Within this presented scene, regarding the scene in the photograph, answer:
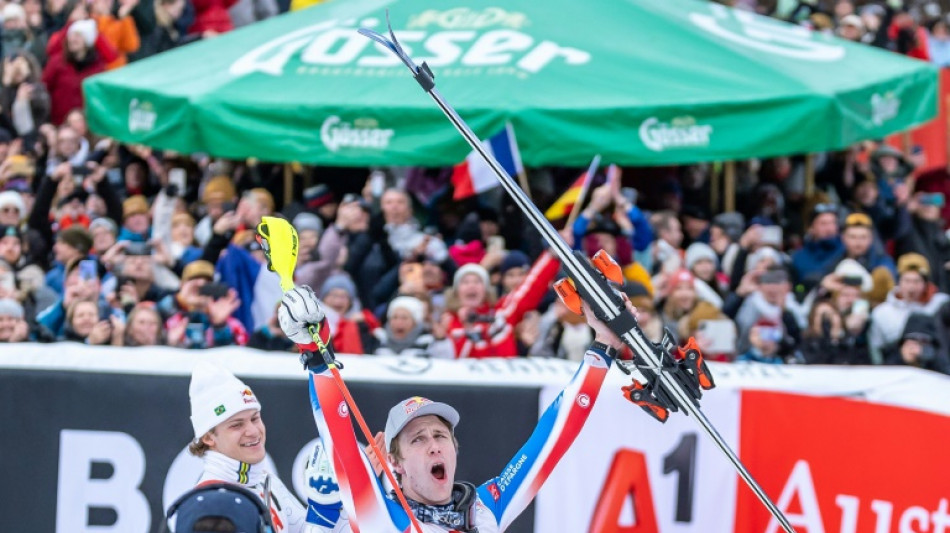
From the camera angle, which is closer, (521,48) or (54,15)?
(521,48)

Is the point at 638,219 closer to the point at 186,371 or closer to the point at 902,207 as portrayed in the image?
the point at 902,207

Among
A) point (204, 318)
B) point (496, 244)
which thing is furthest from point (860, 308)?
point (204, 318)

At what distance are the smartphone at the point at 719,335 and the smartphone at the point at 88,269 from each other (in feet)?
11.9

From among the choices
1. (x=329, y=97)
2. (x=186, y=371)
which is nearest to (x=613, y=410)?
(x=186, y=371)

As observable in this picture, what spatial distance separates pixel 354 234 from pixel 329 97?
3.98ft

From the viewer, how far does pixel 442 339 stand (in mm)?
10531

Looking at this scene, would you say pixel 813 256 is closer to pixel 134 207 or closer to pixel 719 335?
pixel 719 335

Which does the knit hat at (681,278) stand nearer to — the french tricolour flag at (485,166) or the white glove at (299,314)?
the french tricolour flag at (485,166)

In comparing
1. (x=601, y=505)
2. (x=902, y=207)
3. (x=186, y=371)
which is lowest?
(x=902, y=207)

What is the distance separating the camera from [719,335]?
10906mm

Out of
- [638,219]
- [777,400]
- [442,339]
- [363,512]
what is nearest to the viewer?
[363,512]

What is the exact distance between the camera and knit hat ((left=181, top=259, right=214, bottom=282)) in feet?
37.4

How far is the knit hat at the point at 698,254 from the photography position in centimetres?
1253

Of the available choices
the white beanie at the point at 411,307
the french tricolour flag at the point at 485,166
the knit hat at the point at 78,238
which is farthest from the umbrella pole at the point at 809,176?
the knit hat at the point at 78,238
